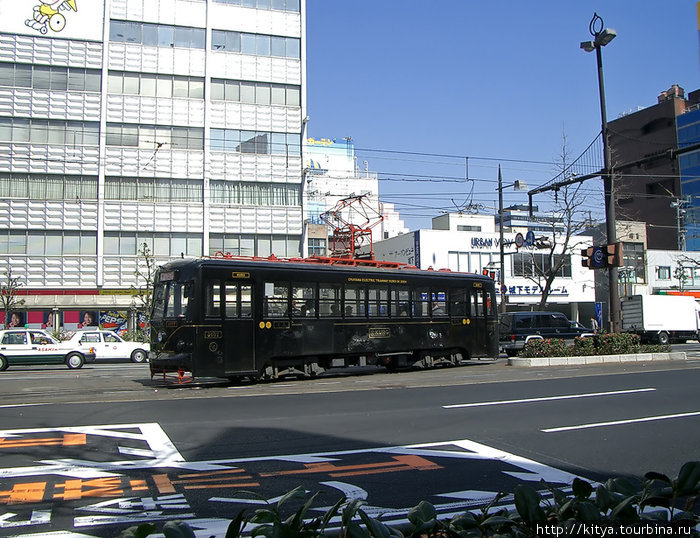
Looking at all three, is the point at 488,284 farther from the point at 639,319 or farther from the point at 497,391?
the point at 639,319

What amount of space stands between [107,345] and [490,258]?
33977mm

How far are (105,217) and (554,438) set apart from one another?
119ft

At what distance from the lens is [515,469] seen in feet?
23.2

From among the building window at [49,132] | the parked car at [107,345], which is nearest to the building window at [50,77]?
the building window at [49,132]

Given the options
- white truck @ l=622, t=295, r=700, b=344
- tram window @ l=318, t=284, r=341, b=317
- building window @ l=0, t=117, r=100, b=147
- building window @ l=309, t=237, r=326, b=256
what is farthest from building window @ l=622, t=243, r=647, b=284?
tram window @ l=318, t=284, r=341, b=317

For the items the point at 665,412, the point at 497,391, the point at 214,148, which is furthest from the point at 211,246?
Result: the point at 665,412

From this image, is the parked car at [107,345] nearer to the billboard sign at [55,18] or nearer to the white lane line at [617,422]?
the white lane line at [617,422]

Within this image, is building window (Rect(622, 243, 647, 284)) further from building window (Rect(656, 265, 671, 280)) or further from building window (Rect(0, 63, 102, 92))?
building window (Rect(0, 63, 102, 92))

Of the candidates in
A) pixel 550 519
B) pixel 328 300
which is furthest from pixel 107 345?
pixel 550 519

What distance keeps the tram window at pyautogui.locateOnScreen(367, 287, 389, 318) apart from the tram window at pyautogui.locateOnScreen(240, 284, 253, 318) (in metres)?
3.98

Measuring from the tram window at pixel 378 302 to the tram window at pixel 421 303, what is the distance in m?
1.17

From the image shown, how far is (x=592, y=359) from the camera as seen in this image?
21.2m

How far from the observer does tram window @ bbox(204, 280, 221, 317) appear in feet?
51.5

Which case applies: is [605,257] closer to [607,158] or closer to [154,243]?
[607,158]
